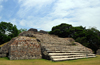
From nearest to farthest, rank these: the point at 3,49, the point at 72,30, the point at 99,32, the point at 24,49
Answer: the point at 24,49
the point at 3,49
the point at 72,30
the point at 99,32

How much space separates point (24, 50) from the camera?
28.3 feet

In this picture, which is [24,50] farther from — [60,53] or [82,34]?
[82,34]

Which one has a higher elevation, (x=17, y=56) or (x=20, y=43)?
(x=20, y=43)

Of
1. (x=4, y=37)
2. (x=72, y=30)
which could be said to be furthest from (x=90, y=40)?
(x=4, y=37)

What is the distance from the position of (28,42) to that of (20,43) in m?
0.84

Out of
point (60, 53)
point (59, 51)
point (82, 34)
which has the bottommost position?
point (60, 53)

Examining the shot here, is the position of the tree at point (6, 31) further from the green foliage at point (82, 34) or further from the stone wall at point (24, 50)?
the stone wall at point (24, 50)

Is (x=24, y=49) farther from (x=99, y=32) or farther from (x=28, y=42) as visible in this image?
(x=99, y=32)

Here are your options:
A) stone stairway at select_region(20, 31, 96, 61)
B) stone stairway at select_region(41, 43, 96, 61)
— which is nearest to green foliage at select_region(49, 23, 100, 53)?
stone stairway at select_region(20, 31, 96, 61)

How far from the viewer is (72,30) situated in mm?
22734

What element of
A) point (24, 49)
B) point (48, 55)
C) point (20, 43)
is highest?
point (20, 43)

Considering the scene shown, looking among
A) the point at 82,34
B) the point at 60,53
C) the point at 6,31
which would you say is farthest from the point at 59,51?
the point at 6,31

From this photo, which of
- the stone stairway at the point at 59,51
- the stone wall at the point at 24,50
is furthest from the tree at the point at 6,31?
the stone wall at the point at 24,50

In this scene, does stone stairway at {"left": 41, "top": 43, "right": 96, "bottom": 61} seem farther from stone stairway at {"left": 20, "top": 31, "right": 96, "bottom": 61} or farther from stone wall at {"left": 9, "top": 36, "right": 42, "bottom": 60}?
stone wall at {"left": 9, "top": 36, "right": 42, "bottom": 60}
